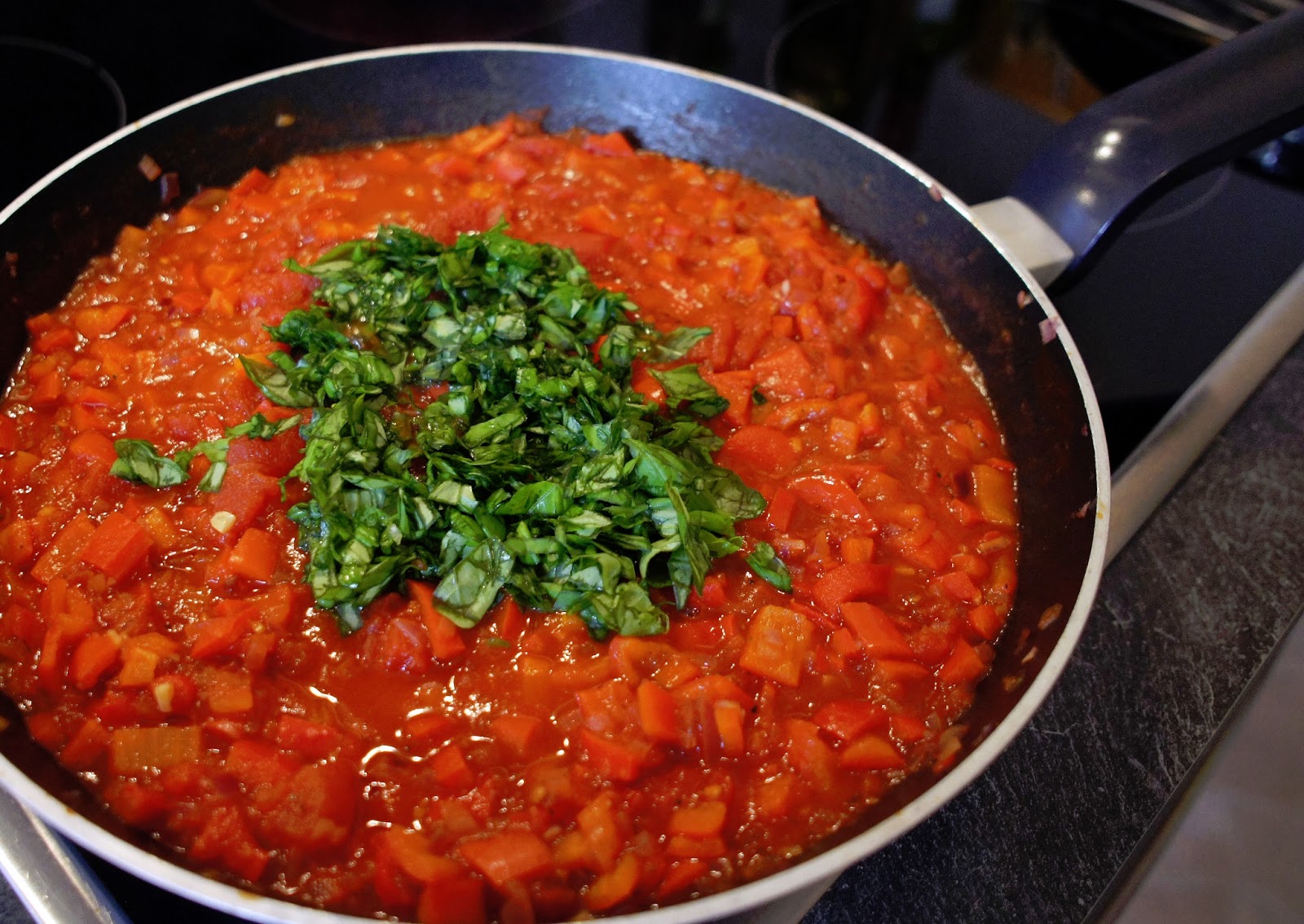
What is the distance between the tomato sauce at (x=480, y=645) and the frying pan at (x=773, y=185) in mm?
107

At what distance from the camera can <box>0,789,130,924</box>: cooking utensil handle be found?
5.84ft

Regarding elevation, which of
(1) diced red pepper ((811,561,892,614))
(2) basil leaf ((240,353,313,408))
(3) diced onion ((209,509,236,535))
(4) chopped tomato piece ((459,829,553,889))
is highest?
(2) basil leaf ((240,353,313,408))

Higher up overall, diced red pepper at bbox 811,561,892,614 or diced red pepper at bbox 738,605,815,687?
diced red pepper at bbox 811,561,892,614

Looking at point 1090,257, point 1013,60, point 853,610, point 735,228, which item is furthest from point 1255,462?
point 1013,60

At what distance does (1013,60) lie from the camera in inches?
167

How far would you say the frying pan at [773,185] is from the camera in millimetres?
1741

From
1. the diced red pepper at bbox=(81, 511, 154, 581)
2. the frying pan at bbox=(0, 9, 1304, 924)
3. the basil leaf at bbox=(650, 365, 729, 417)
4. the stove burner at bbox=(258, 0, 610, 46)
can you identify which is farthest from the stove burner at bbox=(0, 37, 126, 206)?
the basil leaf at bbox=(650, 365, 729, 417)

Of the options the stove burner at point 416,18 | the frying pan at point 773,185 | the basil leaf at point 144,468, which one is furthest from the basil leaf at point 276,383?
the stove burner at point 416,18

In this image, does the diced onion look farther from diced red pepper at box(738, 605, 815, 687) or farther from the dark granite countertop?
diced red pepper at box(738, 605, 815, 687)

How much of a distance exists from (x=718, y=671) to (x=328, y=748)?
0.85 meters

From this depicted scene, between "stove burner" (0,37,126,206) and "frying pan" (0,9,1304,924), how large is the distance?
499 millimetres

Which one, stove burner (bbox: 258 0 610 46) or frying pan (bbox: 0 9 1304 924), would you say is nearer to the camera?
frying pan (bbox: 0 9 1304 924)

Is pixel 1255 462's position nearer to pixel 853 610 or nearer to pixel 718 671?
pixel 853 610

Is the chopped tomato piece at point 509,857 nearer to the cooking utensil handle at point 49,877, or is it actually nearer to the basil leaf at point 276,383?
the cooking utensil handle at point 49,877
